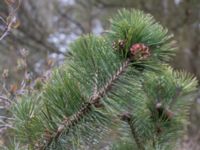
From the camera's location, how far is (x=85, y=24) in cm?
704

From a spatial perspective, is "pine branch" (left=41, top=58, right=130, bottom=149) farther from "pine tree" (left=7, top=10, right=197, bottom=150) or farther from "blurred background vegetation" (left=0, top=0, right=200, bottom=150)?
"blurred background vegetation" (left=0, top=0, right=200, bottom=150)

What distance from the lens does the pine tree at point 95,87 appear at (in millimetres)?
1104

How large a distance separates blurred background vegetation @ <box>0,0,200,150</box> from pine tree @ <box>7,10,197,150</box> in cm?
439

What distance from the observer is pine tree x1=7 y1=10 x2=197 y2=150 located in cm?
110

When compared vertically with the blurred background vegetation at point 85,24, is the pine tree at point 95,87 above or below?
below

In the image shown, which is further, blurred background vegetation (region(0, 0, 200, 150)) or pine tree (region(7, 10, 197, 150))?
blurred background vegetation (region(0, 0, 200, 150))

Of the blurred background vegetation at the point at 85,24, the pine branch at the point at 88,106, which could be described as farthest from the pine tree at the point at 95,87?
the blurred background vegetation at the point at 85,24

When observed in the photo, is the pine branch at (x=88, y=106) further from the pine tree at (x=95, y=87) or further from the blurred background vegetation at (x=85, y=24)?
the blurred background vegetation at (x=85, y=24)

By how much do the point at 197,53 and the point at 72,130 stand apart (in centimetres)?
547

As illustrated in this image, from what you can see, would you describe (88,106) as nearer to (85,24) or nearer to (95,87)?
(95,87)

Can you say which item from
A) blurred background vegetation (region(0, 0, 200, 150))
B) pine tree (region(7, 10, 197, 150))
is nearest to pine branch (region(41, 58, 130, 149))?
pine tree (region(7, 10, 197, 150))

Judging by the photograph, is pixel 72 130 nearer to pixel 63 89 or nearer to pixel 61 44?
pixel 63 89

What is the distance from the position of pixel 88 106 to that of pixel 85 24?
234 inches

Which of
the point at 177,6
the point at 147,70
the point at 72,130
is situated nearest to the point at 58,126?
the point at 72,130
